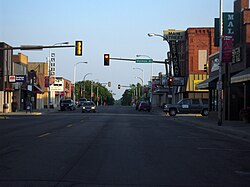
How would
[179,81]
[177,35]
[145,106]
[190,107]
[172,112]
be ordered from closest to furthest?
[190,107] < [172,112] < [179,81] < [177,35] < [145,106]

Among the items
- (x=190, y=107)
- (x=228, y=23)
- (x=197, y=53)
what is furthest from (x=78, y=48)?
(x=197, y=53)

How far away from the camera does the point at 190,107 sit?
48.6 m

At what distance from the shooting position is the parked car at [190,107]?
1896 inches

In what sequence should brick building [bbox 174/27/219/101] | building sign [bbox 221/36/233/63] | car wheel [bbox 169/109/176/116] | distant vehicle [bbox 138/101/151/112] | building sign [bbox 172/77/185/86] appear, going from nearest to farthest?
1. building sign [bbox 221/36/233/63]
2. car wheel [bbox 169/109/176/116]
3. building sign [bbox 172/77/185/86]
4. brick building [bbox 174/27/219/101]
5. distant vehicle [bbox 138/101/151/112]

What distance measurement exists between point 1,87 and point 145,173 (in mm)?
47265

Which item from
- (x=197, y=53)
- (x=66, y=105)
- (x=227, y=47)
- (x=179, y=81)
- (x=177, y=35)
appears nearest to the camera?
(x=227, y=47)

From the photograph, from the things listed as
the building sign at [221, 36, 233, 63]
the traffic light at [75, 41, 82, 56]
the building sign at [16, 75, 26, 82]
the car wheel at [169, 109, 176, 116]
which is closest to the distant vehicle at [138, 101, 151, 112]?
the car wheel at [169, 109, 176, 116]

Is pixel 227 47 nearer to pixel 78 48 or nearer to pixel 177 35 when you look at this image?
pixel 78 48

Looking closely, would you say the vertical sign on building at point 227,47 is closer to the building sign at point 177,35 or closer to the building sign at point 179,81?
the building sign at point 179,81

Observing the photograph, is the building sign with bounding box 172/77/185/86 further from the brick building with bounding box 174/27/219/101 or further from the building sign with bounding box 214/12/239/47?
the building sign with bounding box 214/12/239/47

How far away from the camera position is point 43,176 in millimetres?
9500

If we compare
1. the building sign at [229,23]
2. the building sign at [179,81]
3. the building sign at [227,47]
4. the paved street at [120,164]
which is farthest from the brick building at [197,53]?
the paved street at [120,164]

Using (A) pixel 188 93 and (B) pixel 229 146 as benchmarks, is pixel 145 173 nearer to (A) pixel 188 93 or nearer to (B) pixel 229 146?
(B) pixel 229 146

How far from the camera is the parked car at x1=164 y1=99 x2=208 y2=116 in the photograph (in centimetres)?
4816
